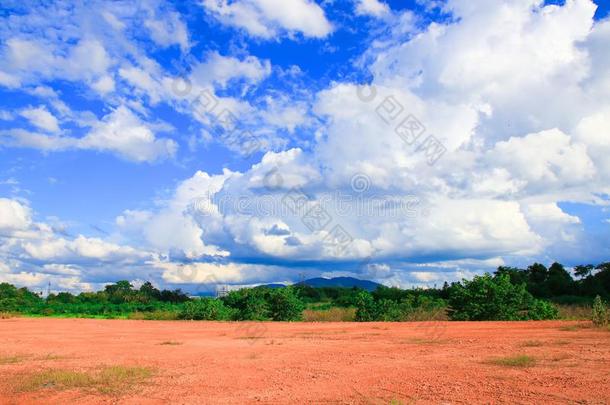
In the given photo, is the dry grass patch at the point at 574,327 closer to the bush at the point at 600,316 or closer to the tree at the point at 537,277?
the bush at the point at 600,316

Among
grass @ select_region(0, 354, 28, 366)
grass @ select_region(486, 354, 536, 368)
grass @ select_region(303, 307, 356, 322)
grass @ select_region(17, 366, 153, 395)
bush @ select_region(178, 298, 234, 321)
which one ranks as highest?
bush @ select_region(178, 298, 234, 321)

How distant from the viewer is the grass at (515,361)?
1048cm

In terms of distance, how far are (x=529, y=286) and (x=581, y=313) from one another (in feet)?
75.1

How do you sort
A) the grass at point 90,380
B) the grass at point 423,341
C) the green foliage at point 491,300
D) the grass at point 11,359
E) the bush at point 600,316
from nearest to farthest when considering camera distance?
1. the grass at point 90,380
2. the grass at point 11,359
3. the grass at point 423,341
4. the bush at point 600,316
5. the green foliage at point 491,300

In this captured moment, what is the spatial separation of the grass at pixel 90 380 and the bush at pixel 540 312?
20977 millimetres

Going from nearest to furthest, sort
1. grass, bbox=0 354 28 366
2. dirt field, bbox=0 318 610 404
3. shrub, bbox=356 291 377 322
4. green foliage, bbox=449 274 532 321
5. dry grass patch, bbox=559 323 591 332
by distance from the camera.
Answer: dirt field, bbox=0 318 610 404
grass, bbox=0 354 28 366
dry grass patch, bbox=559 323 591 332
green foliage, bbox=449 274 532 321
shrub, bbox=356 291 377 322

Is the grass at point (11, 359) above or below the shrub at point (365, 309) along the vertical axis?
below

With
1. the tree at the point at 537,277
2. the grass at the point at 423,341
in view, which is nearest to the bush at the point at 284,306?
the grass at the point at 423,341

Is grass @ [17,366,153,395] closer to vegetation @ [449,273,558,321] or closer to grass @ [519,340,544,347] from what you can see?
grass @ [519,340,544,347]

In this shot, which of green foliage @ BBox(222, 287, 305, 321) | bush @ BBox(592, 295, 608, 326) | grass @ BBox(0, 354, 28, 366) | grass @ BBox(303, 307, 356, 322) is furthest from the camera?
grass @ BBox(303, 307, 356, 322)

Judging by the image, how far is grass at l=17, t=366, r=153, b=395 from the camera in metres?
9.79

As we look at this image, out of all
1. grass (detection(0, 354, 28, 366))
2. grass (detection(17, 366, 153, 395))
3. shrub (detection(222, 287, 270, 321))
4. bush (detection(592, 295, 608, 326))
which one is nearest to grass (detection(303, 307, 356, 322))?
shrub (detection(222, 287, 270, 321))

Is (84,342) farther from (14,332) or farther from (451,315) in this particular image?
(451,315)

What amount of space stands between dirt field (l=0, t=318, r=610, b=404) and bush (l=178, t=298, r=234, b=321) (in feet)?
50.3
